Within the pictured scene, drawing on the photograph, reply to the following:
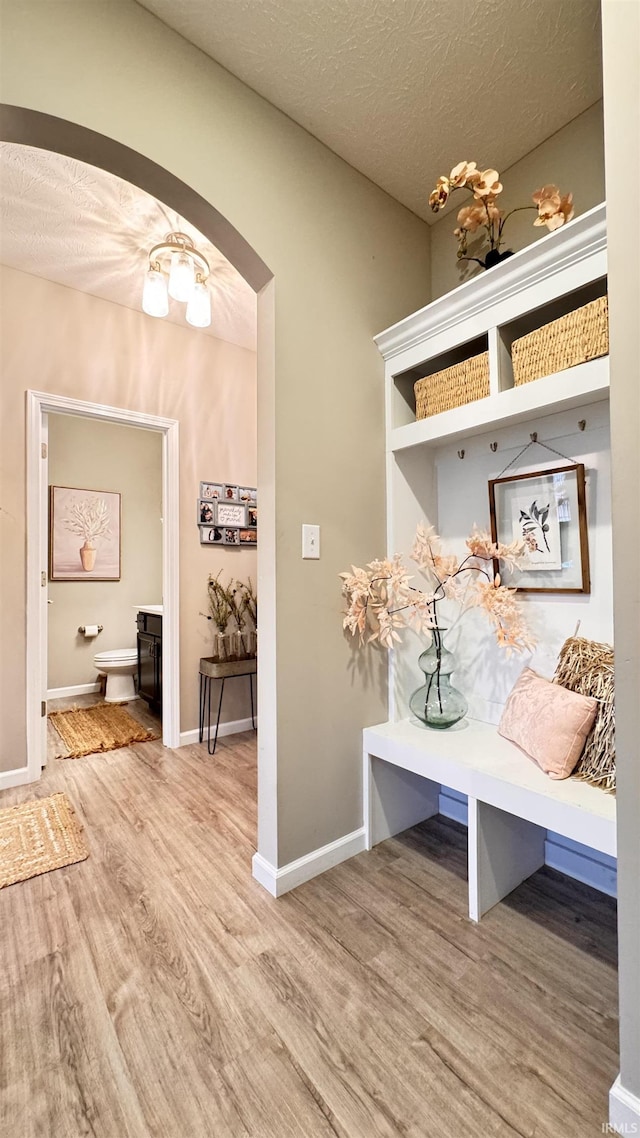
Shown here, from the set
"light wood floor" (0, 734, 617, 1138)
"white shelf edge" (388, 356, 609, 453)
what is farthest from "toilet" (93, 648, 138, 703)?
"white shelf edge" (388, 356, 609, 453)

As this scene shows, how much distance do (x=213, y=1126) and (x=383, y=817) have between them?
110 cm

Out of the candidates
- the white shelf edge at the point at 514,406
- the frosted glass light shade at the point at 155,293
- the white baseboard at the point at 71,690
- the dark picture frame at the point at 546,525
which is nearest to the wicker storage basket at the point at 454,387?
the white shelf edge at the point at 514,406

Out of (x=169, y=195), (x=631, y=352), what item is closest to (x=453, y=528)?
(x=631, y=352)

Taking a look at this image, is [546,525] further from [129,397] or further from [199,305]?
[129,397]

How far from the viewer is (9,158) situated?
1.80 meters

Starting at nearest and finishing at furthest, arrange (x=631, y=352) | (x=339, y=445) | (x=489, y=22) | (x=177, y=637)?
(x=631, y=352) → (x=489, y=22) → (x=339, y=445) → (x=177, y=637)

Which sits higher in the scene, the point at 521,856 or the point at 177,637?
the point at 177,637

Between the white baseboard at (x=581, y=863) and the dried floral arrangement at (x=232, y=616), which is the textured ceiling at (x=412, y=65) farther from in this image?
the white baseboard at (x=581, y=863)

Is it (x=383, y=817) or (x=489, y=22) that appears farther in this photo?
(x=383, y=817)

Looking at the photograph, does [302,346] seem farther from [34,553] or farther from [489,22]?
[34,553]

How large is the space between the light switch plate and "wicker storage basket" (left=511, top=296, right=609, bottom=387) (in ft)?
2.78

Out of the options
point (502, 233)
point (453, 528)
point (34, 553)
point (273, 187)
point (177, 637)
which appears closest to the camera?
point (273, 187)

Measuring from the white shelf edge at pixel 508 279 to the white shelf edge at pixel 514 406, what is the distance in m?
0.31

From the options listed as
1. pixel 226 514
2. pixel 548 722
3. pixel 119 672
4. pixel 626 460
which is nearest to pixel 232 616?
pixel 226 514
